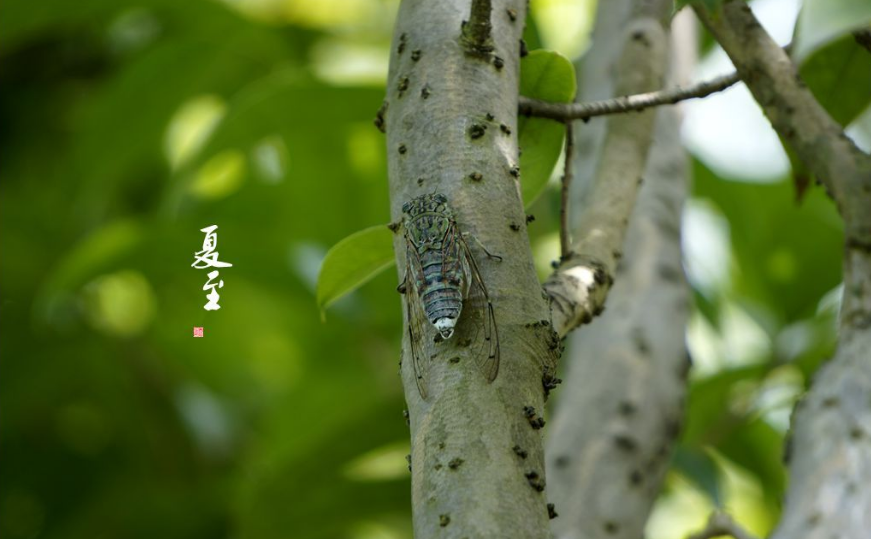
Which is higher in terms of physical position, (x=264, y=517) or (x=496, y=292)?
(x=264, y=517)

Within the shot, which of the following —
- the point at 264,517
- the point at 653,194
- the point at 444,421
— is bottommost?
the point at 444,421

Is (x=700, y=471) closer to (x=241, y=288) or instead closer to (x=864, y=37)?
(x=864, y=37)

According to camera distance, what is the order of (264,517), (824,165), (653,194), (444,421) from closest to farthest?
(444,421), (824,165), (653,194), (264,517)

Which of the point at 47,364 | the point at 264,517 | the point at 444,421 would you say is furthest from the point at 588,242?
the point at 47,364

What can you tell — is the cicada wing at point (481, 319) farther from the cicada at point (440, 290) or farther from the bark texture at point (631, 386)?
the bark texture at point (631, 386)

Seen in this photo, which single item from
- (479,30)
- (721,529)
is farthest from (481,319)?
(721,529)

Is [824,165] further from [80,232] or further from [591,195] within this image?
[80,232]

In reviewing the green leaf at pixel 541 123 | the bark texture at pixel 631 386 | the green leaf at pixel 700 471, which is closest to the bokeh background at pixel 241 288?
the green leaf at pixel 700 471

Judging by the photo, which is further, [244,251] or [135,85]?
[135,85]

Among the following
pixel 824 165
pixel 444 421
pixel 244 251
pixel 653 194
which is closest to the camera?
pixel 444 421
